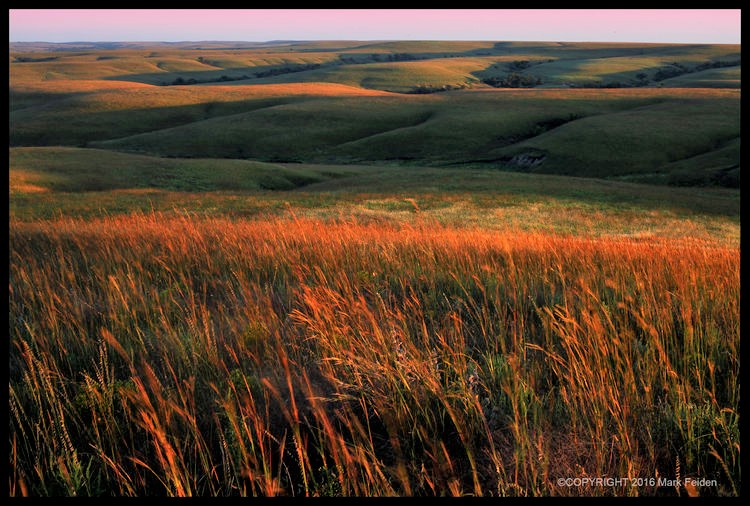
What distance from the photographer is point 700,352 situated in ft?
12.5

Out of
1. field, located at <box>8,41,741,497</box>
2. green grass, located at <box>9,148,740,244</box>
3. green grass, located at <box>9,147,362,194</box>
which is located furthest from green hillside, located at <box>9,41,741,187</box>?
field, located at <box>8,41,741,497</box>

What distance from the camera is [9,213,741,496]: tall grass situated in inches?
107

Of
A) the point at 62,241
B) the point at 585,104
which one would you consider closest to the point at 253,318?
the point at 62,241

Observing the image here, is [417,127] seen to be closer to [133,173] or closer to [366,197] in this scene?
[133,173]

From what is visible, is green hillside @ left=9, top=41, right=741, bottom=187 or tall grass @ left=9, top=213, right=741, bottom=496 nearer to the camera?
tall grass @ left=9, top=213, right=741, bottom=496

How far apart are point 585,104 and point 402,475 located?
89.7 meters

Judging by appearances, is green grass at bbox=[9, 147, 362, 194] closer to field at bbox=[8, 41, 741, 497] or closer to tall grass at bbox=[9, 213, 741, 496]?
field at bbox=[8, 41, 741, 497]

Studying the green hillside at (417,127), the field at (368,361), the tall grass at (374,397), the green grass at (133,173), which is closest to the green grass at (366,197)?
the green grass at (133,173)

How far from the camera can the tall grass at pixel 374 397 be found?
8.93 feet

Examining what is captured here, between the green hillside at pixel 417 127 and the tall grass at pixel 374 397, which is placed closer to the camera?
the tall grass at pixel 374 397

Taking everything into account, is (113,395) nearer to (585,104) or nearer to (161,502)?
(161,502)

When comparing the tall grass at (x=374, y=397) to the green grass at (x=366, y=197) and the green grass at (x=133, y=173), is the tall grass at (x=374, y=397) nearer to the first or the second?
the green grass at (x=366, y=197)

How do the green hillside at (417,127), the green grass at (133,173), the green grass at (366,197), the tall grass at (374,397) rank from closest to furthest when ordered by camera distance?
the tall grass at (374,397) → the green grass at (366,197) → the green grass at (133,173) → the green hillside at (417,127)

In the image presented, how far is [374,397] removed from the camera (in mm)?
3262
